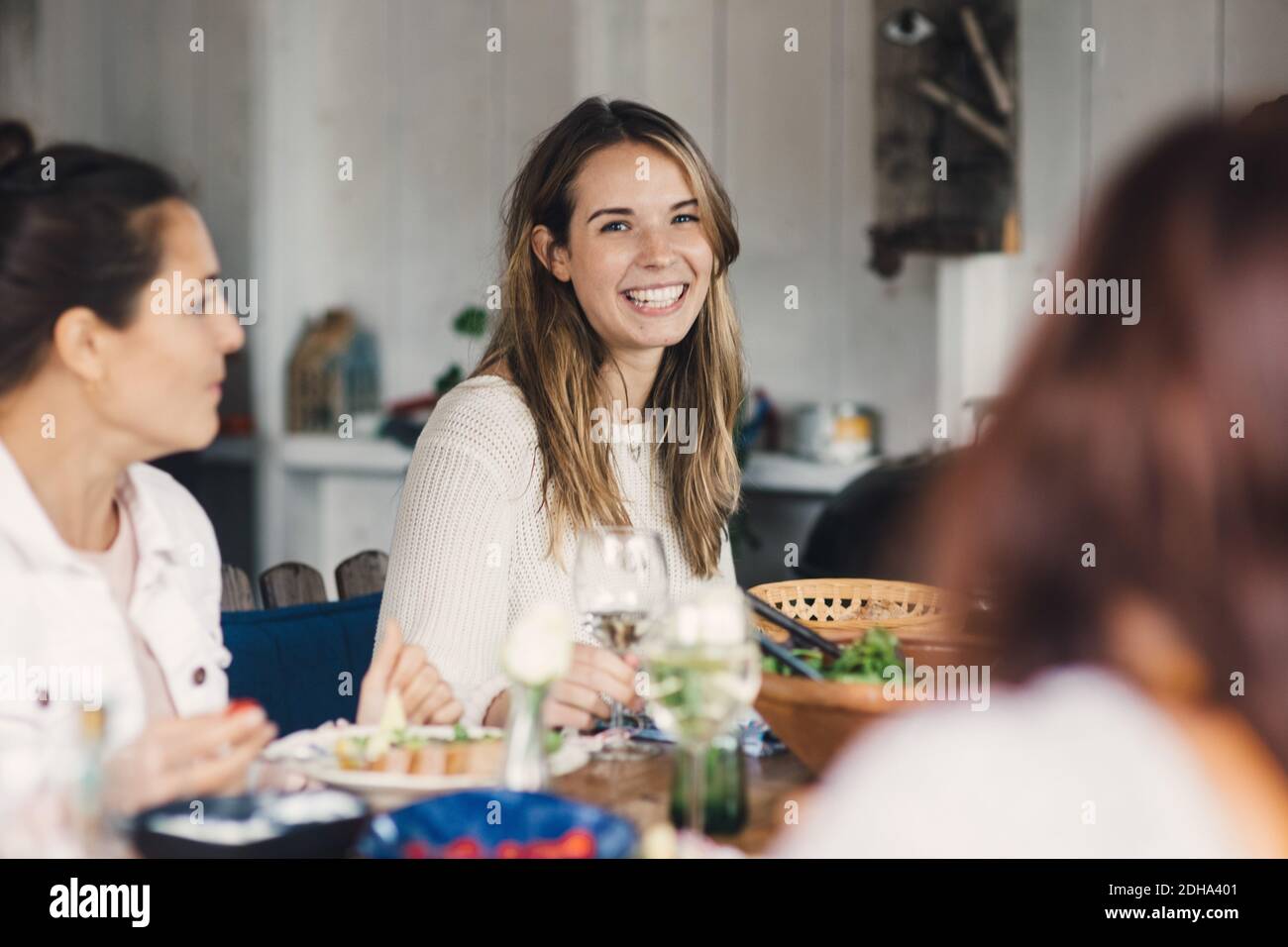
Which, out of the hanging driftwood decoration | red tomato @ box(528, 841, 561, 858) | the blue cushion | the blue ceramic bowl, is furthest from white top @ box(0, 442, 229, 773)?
the hanging driftwood decoration

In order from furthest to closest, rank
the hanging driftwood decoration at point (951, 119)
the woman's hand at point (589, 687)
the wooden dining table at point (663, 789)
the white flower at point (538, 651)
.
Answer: the hanging driftwood decoration at point (951, 119) < the woman's hand at point (589, 687) < the wooden dining table at point (663, 789) < the white flower at point (538, 651)

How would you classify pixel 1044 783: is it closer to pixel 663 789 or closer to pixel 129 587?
pixel 663 789

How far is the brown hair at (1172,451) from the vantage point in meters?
0.77

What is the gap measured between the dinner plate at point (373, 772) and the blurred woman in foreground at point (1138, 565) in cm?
44

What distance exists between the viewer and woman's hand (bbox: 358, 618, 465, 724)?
4.52 ft

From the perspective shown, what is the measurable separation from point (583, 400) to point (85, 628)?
0.91m

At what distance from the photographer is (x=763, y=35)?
4918 mm

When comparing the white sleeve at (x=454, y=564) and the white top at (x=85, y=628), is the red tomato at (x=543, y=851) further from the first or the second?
the white sleeve at (x=454, y=564)

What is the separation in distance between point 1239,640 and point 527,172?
1564mm

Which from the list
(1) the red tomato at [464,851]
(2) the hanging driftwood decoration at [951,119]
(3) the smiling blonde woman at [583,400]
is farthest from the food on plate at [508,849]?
(2) the hanging driftwood decoration at [951,119]

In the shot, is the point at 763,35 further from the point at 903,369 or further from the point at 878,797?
the point at 878,797
